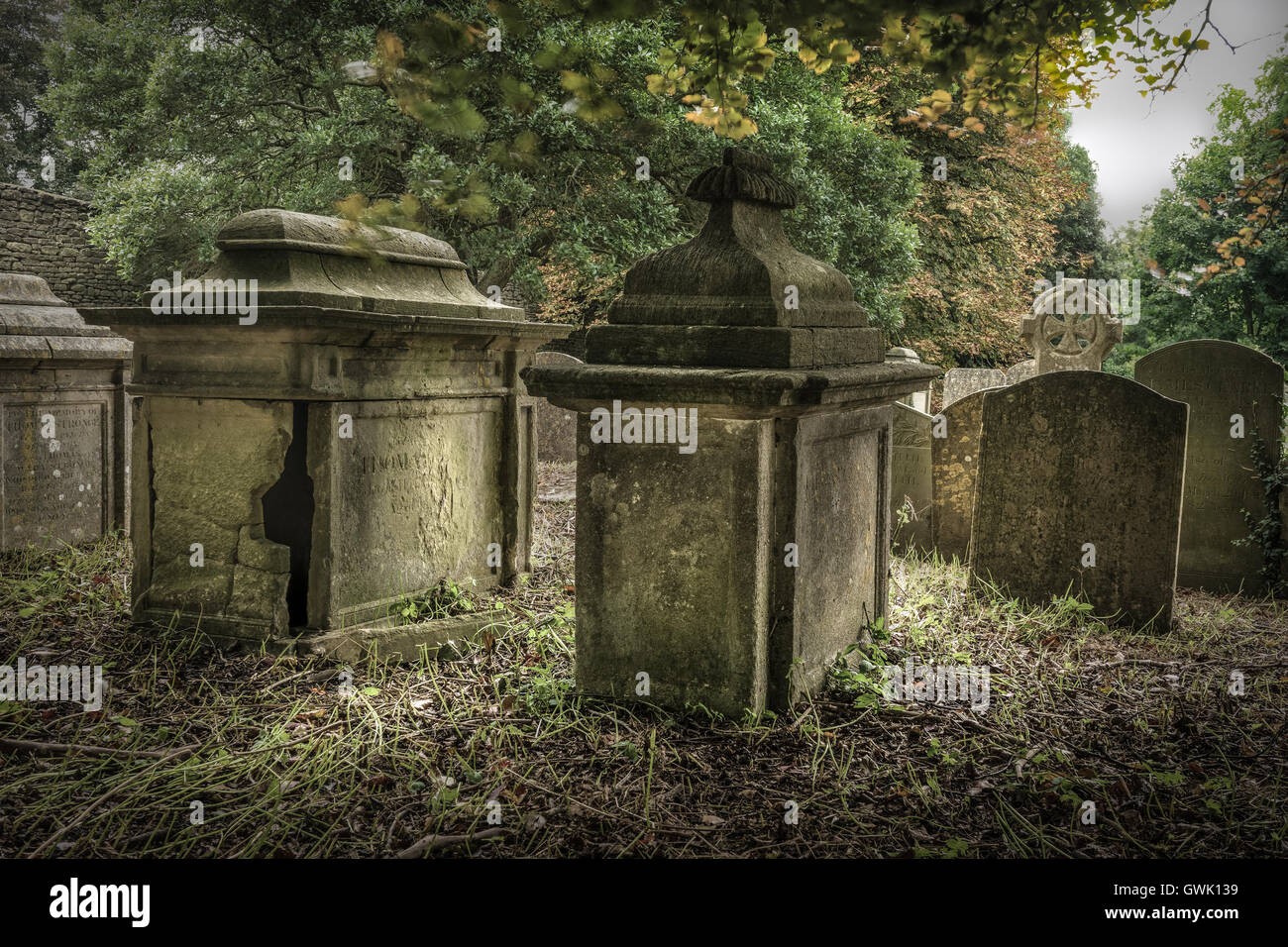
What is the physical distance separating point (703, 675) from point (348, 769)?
1.31 meters

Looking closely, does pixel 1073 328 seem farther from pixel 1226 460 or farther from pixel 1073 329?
pixel 1226 460

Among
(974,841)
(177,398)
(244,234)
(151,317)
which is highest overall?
(244,234)

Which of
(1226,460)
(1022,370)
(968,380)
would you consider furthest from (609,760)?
(968,380)

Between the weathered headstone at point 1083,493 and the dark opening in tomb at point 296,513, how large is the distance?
3719 millimetres

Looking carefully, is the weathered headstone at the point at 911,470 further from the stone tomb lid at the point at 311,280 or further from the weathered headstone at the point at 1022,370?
the stone tomb lid at the point at 311,280

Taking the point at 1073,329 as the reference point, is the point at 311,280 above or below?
below

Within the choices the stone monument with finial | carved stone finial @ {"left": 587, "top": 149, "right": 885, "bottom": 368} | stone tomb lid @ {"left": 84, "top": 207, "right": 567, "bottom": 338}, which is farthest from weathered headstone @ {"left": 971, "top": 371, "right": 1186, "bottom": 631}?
the stone monument with finial

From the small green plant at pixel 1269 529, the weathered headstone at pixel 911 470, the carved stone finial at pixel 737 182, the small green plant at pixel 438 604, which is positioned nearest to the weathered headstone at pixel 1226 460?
the small green plant at pixel 1269 529

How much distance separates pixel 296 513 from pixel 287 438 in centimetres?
62

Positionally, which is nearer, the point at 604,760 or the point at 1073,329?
the point at 604,760

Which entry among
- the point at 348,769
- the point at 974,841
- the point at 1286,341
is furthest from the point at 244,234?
the point at 1286,341

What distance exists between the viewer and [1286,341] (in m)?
17.1

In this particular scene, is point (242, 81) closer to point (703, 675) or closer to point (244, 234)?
point (244, 234)

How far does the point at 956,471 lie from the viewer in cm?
698
